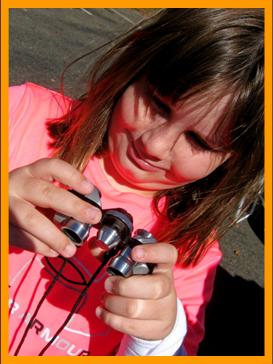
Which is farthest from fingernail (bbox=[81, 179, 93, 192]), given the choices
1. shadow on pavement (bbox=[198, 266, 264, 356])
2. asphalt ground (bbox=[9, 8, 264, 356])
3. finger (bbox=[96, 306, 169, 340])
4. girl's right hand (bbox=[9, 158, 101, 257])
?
shadow on pavement (bbox=[198, 266, 264, 356])

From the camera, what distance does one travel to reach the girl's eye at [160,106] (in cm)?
87

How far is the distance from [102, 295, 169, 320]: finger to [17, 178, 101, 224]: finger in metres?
0.16

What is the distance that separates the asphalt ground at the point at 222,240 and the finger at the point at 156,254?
722mm

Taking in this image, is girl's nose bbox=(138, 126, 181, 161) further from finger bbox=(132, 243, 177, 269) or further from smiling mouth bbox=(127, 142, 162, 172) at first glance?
finger bbox=(132, 243, 177, 269)

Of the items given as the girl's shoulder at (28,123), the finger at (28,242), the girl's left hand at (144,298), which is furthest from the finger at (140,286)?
the girl's shoulder at (28,123)

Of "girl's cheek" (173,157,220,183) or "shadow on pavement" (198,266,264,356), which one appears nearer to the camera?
"girl's cheek" (173,157,220,183)

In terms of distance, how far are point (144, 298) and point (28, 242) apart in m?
0.23

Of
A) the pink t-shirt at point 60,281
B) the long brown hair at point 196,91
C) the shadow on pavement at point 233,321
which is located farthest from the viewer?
the shadow on pavement at point 233,321

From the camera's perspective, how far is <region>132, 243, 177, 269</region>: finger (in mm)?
726

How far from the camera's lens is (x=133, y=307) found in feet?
2.48

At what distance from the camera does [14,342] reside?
3.09ft

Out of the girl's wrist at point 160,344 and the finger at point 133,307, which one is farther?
the girl's wrist at point 160,344

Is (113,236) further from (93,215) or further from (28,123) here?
(28,123)

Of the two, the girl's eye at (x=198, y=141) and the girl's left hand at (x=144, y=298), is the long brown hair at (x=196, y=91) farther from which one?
the girl's left hand at (x=144, y=298)
